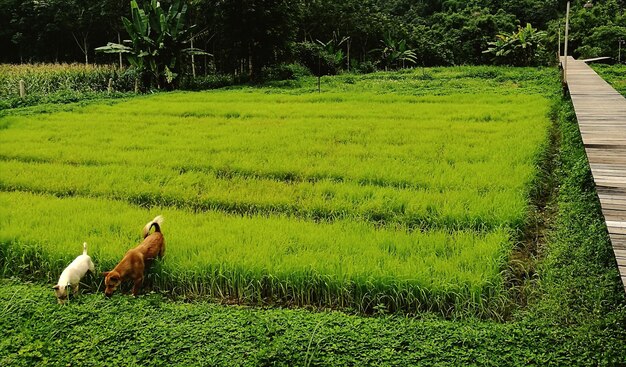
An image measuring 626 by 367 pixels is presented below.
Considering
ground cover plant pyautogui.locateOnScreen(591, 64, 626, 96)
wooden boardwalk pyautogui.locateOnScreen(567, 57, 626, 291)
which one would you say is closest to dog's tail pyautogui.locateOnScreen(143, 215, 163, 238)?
wooden boardwalk pyautogui.locateOnScreen(567, 57, 626, 291)

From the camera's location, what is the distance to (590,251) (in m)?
4.14

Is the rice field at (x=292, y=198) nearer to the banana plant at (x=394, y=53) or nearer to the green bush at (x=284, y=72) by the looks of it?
the green bush at (x=284, y=72)

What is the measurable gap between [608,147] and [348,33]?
25.4 metres

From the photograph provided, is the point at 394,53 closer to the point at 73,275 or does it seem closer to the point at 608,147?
the point at 608,147

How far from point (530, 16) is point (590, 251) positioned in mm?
34830

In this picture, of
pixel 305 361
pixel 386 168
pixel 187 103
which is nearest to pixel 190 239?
pixel 305 361

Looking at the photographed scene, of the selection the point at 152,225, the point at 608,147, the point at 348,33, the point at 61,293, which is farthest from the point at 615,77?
the point at 61,293

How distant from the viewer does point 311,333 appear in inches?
129

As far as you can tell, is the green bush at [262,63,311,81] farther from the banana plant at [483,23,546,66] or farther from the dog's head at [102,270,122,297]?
the dog's head at [102,270,122,297]

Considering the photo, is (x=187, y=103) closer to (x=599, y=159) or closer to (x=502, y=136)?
(x=502, y=136)

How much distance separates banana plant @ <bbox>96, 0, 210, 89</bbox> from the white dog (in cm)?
1439

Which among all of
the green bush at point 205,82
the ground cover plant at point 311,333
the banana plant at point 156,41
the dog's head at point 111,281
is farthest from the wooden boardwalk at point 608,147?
the green bush at point 205,82

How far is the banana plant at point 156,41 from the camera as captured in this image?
17266 mm

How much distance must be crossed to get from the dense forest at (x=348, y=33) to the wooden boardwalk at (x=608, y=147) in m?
13.5
